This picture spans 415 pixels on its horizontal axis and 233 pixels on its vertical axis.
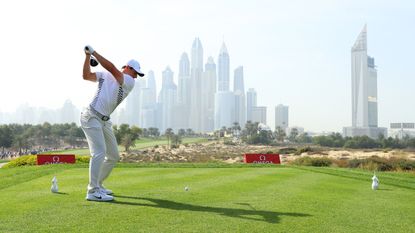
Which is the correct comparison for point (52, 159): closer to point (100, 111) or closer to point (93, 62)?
point (100, 111)

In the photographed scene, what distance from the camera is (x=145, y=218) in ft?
19.7

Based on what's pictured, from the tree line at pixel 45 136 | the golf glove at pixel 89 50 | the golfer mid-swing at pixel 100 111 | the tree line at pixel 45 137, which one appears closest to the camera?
the golf glove at pixel 89 50

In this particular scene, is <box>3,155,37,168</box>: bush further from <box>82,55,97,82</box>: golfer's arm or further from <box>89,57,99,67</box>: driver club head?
<box>89,57,99,67</box>: driver club head

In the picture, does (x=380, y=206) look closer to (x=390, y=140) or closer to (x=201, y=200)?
(x=201, y=200)

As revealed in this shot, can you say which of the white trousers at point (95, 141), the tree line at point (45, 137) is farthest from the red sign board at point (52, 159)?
the tree line at point (45, 137)

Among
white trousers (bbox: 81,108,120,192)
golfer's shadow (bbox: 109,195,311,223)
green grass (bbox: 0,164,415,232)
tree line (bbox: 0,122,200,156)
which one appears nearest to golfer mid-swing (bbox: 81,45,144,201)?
white trousers (bbox: 81,108,120,192)

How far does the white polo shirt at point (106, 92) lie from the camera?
794 cm

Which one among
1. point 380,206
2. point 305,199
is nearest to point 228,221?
point 305,199

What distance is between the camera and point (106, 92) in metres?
7.95

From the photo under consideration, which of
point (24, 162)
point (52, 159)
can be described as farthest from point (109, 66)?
point (24, 162)

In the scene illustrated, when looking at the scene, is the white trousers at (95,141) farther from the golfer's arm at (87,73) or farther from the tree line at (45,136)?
the tree line at (45,136)

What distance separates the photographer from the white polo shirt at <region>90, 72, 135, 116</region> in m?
7.94

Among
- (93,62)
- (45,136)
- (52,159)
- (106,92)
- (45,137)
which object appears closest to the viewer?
(93,62)

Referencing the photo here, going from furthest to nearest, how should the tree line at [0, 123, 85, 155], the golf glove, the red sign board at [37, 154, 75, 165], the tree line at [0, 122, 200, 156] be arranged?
the tree line at [0, 123, 85, 155] → the tree line at [0, 122, 200, 156] → the red sign board at [37, 154, 75, 165] → the golf glove
